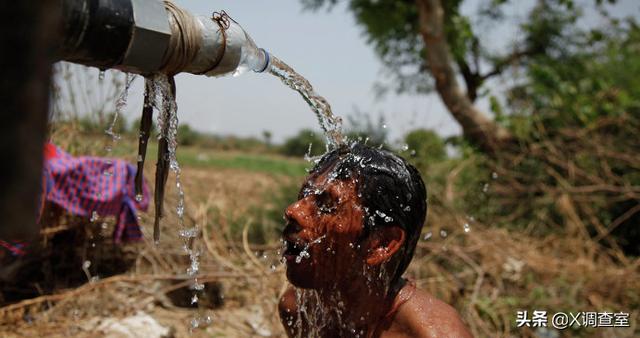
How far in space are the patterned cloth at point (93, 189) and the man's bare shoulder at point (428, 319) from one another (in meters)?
2.89

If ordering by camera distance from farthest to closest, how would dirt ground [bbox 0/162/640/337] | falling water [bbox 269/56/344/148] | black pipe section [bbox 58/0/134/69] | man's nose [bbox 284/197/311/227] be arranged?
dirt ground [bbox 0/162/640/337], falling water [bbox 269/56/344/148], man's nose [bbox 284/197/311/227], black pipe section [bbox 58/0/134/69]

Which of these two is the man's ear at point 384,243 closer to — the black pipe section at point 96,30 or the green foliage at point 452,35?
the black pipe section at point 96,30

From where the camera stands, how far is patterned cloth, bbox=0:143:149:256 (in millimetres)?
4180

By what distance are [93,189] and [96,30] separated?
3542 mm

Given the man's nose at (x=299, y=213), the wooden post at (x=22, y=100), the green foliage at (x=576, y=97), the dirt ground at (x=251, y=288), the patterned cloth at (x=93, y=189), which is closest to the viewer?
the wooden post at (x=22, y=100)

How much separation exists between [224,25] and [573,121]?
7.91 m

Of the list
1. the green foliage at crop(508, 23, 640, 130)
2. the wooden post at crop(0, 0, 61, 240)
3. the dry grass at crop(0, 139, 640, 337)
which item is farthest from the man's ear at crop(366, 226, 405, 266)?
the green foliage at crop(508, 23, 640, 130)

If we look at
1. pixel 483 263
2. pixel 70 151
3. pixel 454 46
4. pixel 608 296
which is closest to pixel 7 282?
pixel 70 151

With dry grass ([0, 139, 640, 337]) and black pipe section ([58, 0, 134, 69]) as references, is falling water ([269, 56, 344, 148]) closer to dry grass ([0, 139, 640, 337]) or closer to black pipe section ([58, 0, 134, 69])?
black pipe section ([58, 0, 134, 69])

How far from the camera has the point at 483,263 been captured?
544cm

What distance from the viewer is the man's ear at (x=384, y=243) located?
1.88 meters

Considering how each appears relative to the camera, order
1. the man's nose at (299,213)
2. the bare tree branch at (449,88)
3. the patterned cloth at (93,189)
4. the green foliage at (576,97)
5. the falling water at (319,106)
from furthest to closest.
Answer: the bare tree branch at (449,88) < the green foliage at (576,97) < the patterned cloth at (93,189) < the falling water at (319,106) < the man's nose at (299,213)

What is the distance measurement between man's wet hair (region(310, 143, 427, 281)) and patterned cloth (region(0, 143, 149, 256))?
275cm

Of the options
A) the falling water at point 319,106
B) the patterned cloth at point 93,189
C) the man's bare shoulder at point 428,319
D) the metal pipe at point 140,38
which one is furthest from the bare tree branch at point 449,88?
the metal pipe at point 140,38
